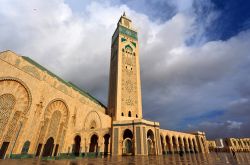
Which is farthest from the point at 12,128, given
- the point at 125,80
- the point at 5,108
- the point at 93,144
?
the point at 125,80

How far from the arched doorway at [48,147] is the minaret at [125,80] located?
489 inches

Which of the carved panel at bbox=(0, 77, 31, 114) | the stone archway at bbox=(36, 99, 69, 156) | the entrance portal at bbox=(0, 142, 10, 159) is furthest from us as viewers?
the stone archway at bbox=(36, 99, 69, 156)

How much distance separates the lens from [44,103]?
1686 centimetres

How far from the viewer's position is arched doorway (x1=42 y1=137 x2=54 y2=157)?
17.5 m

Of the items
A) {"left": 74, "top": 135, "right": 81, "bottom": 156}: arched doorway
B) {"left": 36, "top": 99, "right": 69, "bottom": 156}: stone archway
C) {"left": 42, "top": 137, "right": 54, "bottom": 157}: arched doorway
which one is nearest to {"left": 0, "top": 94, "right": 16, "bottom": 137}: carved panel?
{"left": 36, "top": 99, "right": 69, "bottom": 156}: stone archway

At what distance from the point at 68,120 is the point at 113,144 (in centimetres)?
716

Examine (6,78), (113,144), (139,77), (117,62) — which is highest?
(117,62)

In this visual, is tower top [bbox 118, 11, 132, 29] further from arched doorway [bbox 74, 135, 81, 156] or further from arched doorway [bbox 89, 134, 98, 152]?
arched doorway [bbox 74, 135, 81, 156]

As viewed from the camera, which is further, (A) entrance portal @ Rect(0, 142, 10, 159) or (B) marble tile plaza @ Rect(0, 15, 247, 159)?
(B) marble tile plaza @ Rect(0, 15, 247, 159)

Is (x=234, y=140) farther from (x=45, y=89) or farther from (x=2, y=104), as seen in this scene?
(x=2, y=104)

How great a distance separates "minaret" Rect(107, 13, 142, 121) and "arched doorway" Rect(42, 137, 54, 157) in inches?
489

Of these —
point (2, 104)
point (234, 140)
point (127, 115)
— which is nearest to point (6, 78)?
point (2, 104)

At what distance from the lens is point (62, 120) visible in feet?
65.9

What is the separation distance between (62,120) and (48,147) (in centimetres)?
355
